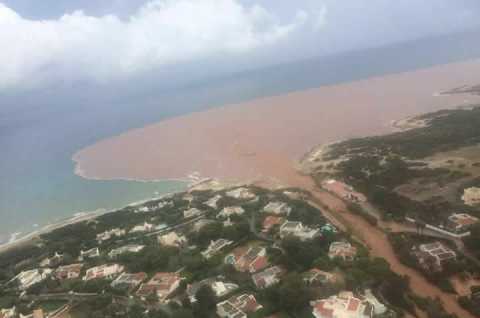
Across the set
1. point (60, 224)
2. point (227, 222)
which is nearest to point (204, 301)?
point (227, 222)

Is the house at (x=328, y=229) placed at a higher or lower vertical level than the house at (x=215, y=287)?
lower

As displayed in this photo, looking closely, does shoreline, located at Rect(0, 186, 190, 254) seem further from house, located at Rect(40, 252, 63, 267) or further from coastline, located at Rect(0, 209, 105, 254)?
house, located at Rect(40, 252, 63, 267)

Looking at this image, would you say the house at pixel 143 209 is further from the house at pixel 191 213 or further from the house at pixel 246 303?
the house at pixel 246 303

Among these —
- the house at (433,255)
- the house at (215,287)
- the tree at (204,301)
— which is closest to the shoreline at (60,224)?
the house at (215,287)

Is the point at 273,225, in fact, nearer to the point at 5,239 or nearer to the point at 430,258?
the point at 430,258

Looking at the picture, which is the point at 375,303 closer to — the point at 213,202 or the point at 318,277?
the point at 318,277
